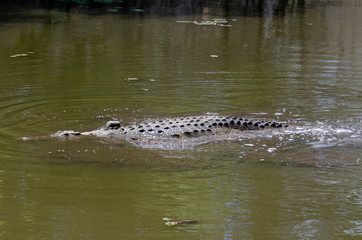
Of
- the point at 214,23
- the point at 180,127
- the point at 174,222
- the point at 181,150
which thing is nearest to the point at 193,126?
the point at 180,127

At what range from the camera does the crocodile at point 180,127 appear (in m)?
7.64

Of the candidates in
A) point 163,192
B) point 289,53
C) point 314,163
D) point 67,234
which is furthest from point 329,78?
point 67,234

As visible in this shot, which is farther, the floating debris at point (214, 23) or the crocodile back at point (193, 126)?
the floating debris at point (214, 23)

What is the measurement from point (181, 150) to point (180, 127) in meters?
0.56

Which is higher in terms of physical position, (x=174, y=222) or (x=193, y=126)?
(x=193, y=126)

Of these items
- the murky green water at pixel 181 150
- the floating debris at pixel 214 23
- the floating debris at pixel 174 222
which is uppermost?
the floating debris at pixel 214 23

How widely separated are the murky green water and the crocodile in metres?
0.22

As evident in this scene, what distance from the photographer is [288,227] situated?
4.92 meters

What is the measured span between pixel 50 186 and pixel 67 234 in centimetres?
129

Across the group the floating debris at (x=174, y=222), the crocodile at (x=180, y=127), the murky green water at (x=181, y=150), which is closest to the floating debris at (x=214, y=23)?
the murky green water at (x=181, y=150)

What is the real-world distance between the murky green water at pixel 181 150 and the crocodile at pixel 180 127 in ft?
0.73

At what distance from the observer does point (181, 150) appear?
7172 millimetres

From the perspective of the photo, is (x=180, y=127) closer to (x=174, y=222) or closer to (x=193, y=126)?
(x=193, y=126)

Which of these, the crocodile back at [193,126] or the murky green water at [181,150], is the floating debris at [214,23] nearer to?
the murky green water at [181,150]
